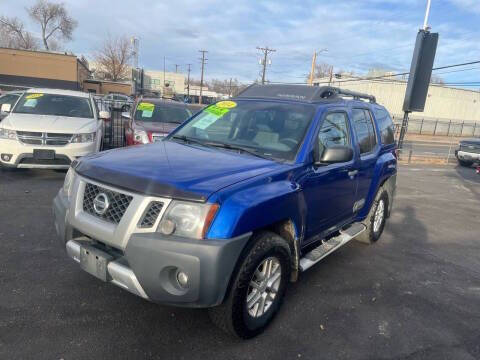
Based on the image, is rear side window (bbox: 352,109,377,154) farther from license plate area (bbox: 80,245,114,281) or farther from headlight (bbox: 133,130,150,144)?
headlight (bbox: 133,130,150,144)

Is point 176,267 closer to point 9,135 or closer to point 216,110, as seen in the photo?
point 216,110

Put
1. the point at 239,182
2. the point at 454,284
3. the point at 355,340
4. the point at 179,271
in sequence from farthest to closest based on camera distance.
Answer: the point at 454,284
the point at 355,340
the point at 239,182
the point at 179,271

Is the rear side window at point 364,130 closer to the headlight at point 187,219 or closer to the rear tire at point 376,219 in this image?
the rear tire at point 376,219

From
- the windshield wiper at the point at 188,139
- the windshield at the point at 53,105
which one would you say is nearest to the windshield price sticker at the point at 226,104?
the windshield wiper at the point at 188,139

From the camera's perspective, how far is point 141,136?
26.6 feet

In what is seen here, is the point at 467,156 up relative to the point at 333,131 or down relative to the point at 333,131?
down

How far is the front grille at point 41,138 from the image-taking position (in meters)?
6.76

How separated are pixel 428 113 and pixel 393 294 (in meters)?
71.5

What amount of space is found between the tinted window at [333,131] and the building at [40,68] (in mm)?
40071

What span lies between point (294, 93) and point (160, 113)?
19.5ft

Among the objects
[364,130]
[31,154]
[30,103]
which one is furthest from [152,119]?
[364,130]

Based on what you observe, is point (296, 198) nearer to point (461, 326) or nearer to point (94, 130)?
point (461, 326)

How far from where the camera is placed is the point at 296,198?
123 inches

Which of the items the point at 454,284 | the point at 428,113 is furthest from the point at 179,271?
the point at 428,113
